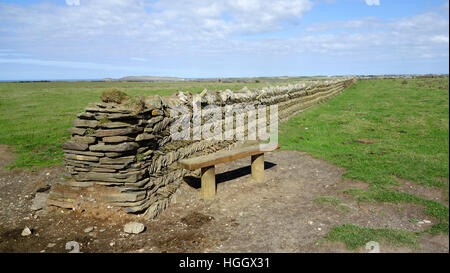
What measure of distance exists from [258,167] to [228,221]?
2.22 m

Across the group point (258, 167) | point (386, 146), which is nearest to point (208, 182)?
point (258, 167)

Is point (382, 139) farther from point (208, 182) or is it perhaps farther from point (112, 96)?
point (112, 96)

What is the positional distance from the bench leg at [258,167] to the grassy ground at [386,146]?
1.77m

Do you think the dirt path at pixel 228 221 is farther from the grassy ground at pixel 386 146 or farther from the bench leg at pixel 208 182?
the grassy ground at pixel 386 146

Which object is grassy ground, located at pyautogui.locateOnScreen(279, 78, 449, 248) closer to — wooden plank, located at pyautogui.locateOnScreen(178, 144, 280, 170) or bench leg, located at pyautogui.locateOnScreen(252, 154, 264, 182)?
bench leg, located at pyautogui.locateOnScreen(252, 154, 264, 182)

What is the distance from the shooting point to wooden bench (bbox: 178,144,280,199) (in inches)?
228

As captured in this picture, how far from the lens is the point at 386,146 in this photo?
9016 mm

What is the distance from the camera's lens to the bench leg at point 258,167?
7141 millimetres

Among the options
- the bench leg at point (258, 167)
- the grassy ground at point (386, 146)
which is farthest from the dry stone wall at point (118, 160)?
the grassy ground at point (386, 146)

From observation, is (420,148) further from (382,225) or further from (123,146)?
(123,146)

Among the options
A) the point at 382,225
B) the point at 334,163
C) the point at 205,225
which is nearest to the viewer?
the point at 382,225

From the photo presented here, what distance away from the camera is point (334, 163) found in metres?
8.10
